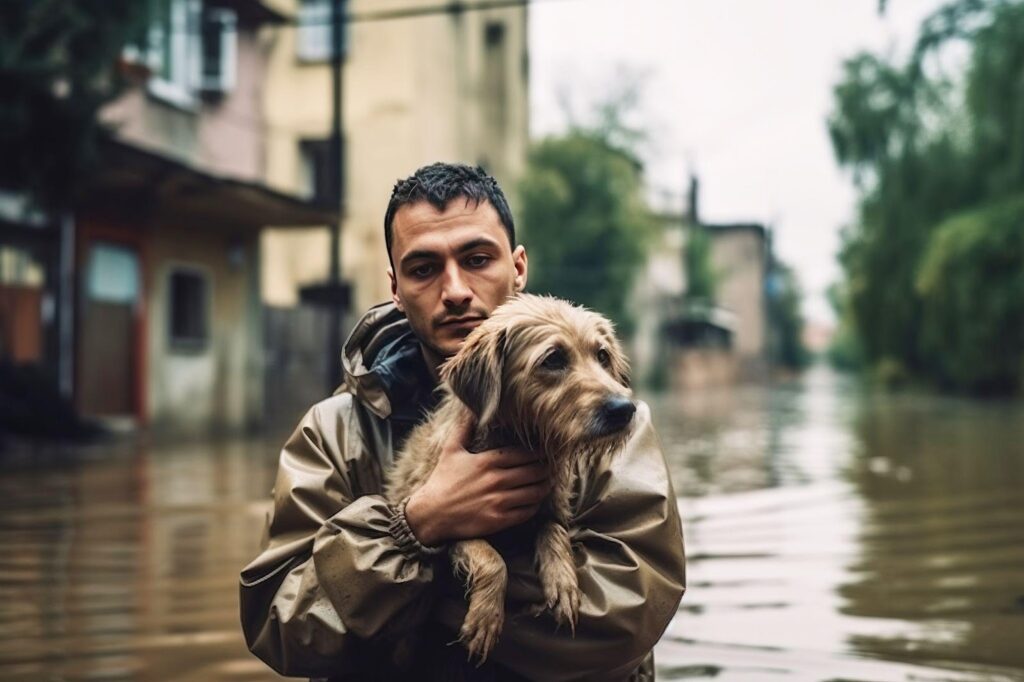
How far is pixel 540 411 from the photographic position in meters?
2.33

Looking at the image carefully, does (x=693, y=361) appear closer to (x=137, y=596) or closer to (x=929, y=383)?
(x=929, y=383)

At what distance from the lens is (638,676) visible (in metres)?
2.57

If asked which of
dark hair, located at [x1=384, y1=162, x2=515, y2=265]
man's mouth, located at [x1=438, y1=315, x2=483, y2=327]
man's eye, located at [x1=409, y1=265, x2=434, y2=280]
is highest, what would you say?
dark hair, located at [x1=384, y1=162, x2=515, y2=265]

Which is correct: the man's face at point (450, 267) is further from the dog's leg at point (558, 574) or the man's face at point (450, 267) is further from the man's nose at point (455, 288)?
the dog's leg at point (558, 574)

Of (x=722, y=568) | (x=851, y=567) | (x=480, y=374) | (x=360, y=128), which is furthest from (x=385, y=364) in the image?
A: (x=360, y=128)

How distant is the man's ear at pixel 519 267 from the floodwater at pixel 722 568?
235cm

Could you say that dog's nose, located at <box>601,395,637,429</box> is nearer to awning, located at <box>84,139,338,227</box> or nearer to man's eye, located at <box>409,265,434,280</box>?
man's eye, located at <box>409,265,434,280</box>

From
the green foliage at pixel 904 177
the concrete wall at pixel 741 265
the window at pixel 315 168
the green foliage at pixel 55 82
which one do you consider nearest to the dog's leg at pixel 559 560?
the green foliage at pixel 55 82

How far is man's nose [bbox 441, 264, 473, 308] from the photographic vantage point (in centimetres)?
251

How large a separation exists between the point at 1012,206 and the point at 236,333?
16.7 metres

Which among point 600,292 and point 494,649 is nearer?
point 494,649

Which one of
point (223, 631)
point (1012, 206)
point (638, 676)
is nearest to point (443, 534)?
point (638, 676)

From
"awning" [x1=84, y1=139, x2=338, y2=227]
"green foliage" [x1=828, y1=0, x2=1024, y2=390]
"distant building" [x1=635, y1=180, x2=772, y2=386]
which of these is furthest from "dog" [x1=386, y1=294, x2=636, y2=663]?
"distant building" [x1=635, y1=180, x2=772, y2=386]

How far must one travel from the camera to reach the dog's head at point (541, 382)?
229 centimetres
